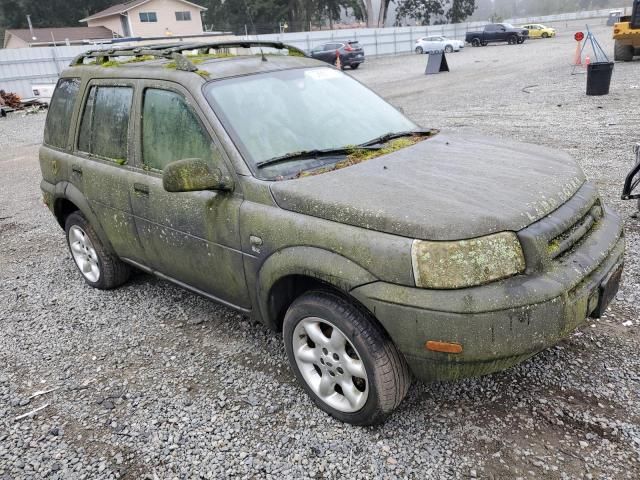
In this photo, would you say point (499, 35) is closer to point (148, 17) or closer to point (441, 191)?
point (148, 17)

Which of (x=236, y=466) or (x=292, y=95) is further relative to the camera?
(x=292, y=95)

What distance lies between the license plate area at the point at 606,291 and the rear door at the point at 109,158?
3.06 meters

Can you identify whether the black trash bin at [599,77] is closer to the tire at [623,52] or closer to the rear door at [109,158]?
the tire at [623,52]

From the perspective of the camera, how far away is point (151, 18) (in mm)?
49719

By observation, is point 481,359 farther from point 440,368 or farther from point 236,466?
point 236,466

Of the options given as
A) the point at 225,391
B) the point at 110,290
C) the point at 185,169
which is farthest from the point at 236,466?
the point at 110,290

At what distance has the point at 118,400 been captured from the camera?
10.8 feet

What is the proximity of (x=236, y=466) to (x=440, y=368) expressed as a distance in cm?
116

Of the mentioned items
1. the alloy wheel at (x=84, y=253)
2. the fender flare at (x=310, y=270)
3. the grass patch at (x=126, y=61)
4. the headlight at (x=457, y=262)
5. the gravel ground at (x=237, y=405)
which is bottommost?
the gravel ground at (x=237, y=405)

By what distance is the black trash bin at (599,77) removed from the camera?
12.5 metres

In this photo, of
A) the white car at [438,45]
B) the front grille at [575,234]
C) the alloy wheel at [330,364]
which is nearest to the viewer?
the front grille at [575,234]

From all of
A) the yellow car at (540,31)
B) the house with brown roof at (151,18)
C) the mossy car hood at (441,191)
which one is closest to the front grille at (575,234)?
the mossy car hood at (441,191)

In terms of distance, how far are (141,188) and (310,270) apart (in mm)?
1635

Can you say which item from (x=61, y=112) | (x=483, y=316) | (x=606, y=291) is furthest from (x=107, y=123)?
(x=606, y=291)
